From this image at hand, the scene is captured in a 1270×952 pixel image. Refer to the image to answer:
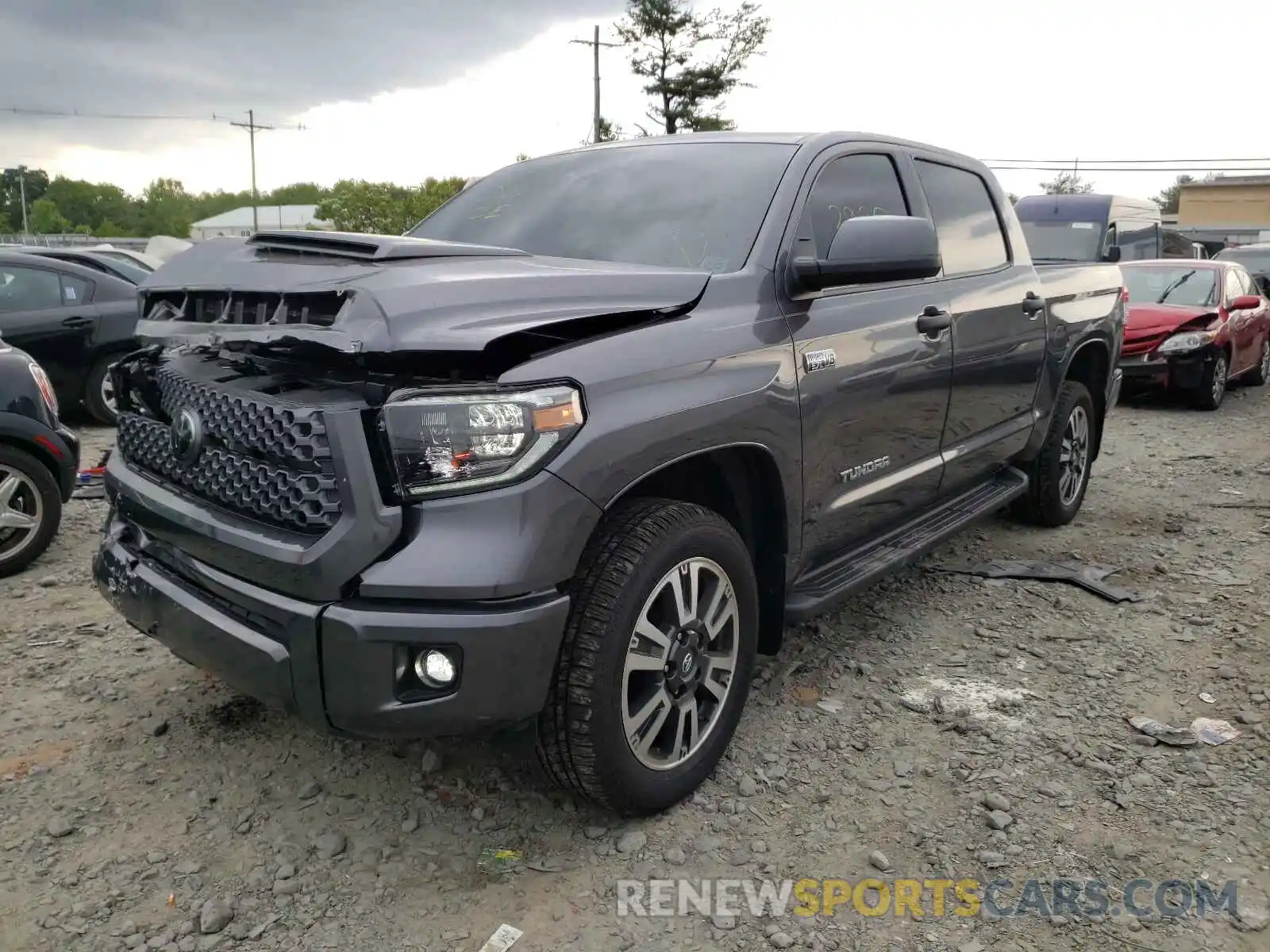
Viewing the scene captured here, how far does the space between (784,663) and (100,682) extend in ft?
8.12

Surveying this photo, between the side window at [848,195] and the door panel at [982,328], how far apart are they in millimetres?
300

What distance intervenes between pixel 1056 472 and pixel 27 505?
16.9 feet

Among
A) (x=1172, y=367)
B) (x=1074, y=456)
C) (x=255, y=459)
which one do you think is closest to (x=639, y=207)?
(x=255, y=459)

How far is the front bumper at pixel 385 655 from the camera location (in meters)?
2.11

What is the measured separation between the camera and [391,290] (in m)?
2.19

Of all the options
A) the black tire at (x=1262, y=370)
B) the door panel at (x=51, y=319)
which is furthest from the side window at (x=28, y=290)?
the black tire at (x=1262, y=370)

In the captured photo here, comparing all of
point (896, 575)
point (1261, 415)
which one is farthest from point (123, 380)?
point (1261, 415)

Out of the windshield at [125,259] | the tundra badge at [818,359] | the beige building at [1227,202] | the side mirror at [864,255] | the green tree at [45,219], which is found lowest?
the tundra badge at [818,359]

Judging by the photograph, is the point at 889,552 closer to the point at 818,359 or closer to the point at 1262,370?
the point at 818,359

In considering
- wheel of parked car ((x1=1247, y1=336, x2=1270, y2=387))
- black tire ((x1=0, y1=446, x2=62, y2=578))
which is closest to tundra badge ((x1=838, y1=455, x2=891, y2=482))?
black tire ((x1=0, y1=446, x2=62, y2=578))

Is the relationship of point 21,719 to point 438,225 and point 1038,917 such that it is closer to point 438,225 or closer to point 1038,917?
point 438,225

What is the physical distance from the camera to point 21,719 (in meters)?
3.25

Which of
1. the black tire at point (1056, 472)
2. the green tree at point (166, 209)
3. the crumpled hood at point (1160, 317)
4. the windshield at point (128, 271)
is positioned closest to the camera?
the black tire at point (1056, 472)

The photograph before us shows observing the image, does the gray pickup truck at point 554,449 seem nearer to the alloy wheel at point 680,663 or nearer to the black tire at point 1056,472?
the alloy wheel at point 680,663
